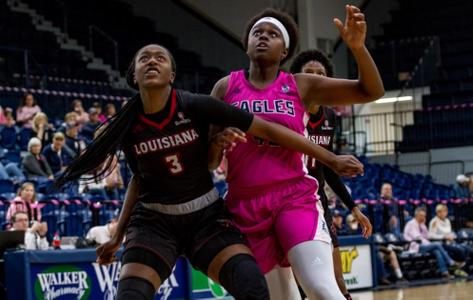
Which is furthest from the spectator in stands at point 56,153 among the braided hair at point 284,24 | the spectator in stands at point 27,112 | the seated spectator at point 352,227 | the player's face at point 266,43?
the player's face at point 266,43

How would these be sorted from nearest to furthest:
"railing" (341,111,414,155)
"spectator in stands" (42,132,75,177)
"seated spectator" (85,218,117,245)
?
1. "seated spectator" (85,218,117,245)
2. "spectator in stands" (42,132,75,177)
3. "railing" (341,111,414,155)

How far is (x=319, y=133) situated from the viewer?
21.9 ft

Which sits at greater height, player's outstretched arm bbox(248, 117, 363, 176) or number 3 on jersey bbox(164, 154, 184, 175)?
player's outstretched arm bbox(248, 117, 363, 176)

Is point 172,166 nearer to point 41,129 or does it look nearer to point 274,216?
point 274,216

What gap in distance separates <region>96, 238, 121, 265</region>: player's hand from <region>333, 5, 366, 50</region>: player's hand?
169 cm

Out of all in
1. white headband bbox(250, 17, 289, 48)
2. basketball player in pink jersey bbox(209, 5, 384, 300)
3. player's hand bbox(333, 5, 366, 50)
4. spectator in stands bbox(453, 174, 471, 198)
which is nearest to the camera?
player's hand bbox(333, 5, 366, 50)

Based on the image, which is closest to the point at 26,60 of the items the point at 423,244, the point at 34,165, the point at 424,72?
the point at 34,165

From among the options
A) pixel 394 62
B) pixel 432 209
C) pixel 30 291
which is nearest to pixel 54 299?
pixel 30 291

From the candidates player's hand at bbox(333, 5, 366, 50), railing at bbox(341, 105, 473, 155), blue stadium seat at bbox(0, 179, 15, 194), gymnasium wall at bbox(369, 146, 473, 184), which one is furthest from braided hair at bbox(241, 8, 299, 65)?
gymnasium wall at bbox(369, 146, 473, 184)

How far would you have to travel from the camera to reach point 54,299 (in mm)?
9570

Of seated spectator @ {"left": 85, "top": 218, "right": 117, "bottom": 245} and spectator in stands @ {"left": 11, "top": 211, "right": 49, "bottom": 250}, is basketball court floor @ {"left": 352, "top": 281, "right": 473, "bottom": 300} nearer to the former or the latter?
seated spectator @ {"left": 85, "top": 218, "right": 117, "bottom": 245}

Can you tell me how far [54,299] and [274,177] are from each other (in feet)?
17.3

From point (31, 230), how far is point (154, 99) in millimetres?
5973

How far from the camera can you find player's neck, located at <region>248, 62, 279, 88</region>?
517cm
